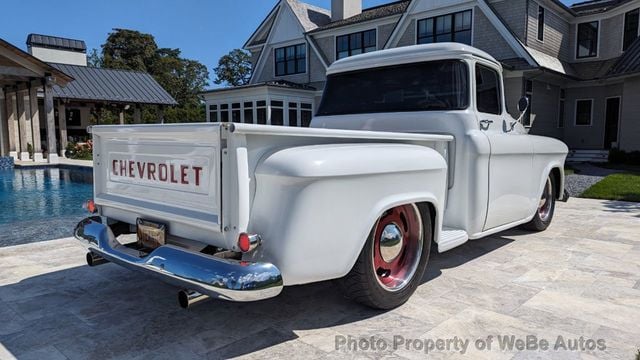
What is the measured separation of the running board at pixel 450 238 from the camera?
3.76 metres

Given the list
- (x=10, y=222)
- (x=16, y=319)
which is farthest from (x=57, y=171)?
(x=16, y=319)

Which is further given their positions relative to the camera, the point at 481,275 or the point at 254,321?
the point at 481,275

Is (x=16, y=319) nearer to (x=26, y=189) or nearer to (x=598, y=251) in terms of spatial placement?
(x=598, y=251)

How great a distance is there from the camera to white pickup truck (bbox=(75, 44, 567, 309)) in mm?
2570

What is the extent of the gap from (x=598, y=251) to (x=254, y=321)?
4052 millimetres

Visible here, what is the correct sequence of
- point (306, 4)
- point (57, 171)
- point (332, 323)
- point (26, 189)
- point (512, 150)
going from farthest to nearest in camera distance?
1. point (306, 4)
2. point (57, 171)
3. point (26, 189)
4. point (512, 150)
5. point (332, 323)

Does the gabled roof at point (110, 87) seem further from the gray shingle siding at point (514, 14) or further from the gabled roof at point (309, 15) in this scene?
the gray shingle siding at point (514, 14)

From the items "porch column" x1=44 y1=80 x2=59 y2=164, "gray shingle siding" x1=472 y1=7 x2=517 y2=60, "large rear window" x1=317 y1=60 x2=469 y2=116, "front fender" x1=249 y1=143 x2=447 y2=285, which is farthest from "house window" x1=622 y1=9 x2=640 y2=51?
"porch column" x1=44 y1=80 x2=59 y2=164

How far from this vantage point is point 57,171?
16.8 meters

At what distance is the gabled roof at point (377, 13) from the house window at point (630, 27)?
9052 mm

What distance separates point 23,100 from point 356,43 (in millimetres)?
15906

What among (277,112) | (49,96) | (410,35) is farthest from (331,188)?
(277,112)

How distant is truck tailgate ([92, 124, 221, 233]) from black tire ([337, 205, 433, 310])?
1.03 metres

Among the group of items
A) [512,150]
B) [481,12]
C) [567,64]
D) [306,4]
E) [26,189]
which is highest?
[306,4]
